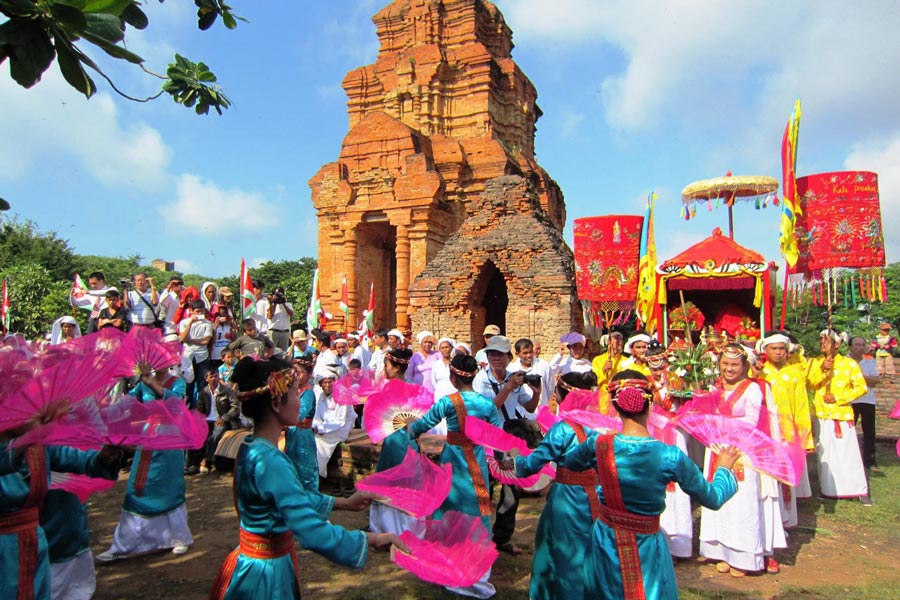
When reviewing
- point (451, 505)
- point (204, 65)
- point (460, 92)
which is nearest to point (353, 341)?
point (451, 505)

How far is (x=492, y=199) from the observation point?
14.8m

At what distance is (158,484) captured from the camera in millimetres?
4629

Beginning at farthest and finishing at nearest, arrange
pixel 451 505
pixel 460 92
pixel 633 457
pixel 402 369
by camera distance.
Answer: pixel 460 92, pixel 402 369, pixel 451 505, pixel 633 457

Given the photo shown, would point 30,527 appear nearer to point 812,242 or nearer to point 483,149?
point 812,242

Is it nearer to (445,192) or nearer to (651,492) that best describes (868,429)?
(651,492)

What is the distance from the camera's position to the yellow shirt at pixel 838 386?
20.7 ft

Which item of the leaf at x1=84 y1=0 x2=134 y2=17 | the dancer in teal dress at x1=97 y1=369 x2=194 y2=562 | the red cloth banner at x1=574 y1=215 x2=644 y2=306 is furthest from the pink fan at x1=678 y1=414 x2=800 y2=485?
the red cloth banner at x1=574 y1=215 x2=644 y2=306

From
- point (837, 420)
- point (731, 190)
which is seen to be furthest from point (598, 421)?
point (731, 190)

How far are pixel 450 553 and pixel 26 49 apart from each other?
2.37 metres

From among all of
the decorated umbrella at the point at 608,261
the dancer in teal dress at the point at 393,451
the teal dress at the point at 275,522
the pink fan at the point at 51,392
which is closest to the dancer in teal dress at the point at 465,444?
the dancer in teal dress at the point at 393,451

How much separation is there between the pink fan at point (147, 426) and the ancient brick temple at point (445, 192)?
11259 mm

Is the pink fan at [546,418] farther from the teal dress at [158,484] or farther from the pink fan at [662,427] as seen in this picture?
the teal dress at [158,484]

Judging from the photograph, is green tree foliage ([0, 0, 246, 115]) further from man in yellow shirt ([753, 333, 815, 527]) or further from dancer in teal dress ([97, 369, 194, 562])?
man in yellow shirt ([753, 333, 815, 527])

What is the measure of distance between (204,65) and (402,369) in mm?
2795
